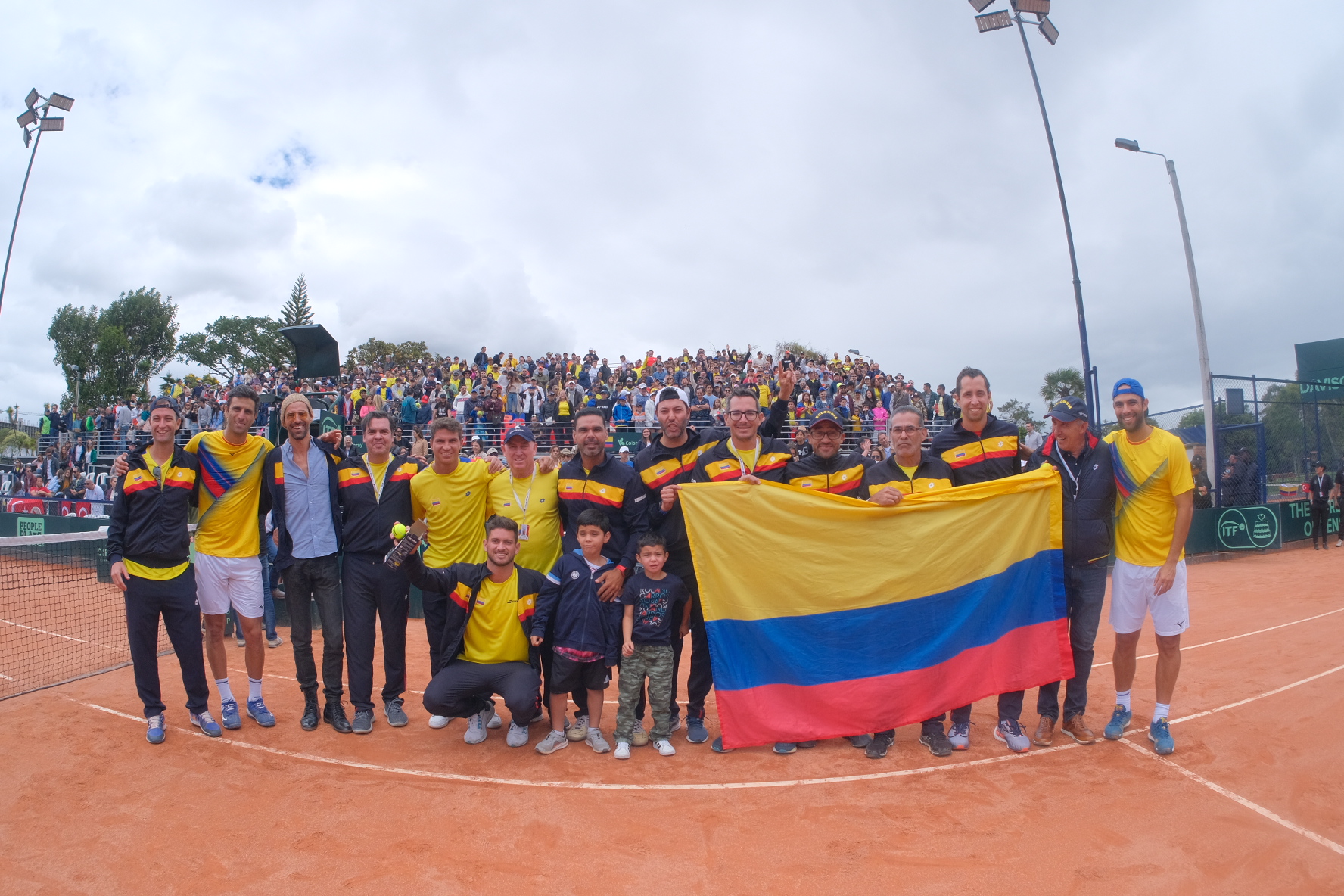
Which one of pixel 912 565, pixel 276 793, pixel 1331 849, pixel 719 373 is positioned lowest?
pixel 1331 849

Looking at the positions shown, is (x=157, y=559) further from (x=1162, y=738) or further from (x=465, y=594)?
(x=1162, y=738)

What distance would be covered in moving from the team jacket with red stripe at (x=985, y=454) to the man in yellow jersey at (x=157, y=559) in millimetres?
5890

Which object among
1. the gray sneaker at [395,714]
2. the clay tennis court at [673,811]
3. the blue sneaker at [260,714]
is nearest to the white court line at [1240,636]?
the clay tennis court at [673,811]

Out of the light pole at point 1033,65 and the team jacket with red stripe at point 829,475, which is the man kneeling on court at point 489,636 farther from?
the light pole at point 1033,65

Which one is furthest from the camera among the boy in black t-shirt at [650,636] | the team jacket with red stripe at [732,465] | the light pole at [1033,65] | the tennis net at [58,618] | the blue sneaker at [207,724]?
the light pole at [1033,65]

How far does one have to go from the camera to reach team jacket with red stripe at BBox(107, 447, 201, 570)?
18.5ft

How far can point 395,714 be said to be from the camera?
6.13m

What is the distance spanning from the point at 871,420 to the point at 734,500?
691 inches

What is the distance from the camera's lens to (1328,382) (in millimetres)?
21016

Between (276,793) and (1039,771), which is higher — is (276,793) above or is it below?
above

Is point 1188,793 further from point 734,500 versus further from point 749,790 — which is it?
point 734,500

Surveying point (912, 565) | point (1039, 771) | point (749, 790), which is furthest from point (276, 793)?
point (1039, 771)

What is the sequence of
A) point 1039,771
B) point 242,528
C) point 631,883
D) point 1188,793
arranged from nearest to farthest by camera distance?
point 631,883, point 1188,793, point 1039,771, point 242,528

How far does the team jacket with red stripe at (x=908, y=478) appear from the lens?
5582mm
